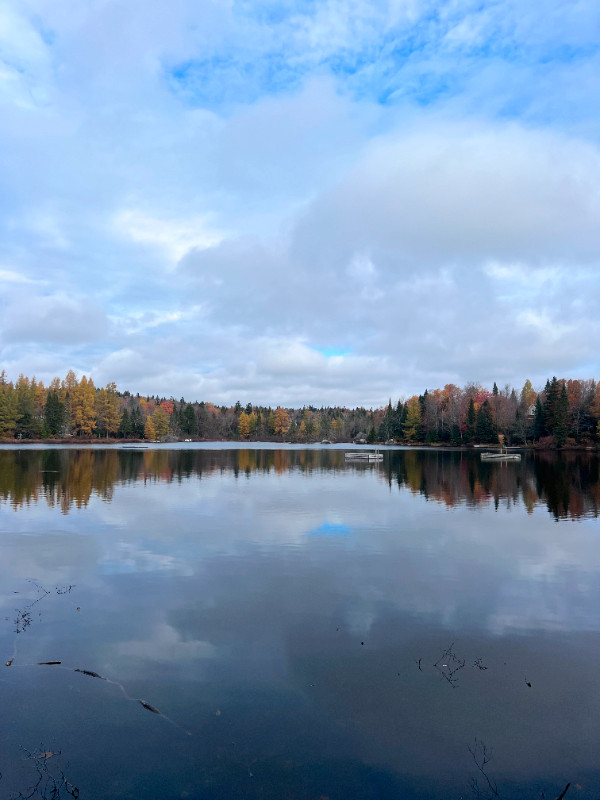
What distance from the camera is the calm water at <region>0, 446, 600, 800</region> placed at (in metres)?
6.94

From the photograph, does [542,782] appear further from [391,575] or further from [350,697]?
[391,575]

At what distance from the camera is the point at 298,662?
32.5 ft

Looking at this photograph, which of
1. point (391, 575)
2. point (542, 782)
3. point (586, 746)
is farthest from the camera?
point (391, 575)

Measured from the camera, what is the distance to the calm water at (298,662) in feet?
22.8

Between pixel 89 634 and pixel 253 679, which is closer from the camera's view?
pixel 253 679

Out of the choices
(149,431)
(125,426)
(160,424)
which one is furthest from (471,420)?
(125,426)

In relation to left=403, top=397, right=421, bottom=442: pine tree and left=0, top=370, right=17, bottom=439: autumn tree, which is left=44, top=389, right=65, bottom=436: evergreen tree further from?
left=403, top=397, right=421, bottom=442: pine tree

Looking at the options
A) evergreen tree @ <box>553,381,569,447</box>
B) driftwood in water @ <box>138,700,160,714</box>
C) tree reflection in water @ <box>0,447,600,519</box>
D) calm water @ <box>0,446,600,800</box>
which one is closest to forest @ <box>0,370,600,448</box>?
evergreen tree @ <box>553,381,569,447</box>

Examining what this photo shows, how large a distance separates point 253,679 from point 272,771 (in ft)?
7.83

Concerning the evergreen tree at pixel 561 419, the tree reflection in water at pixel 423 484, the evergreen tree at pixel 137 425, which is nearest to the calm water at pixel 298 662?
the tree reflection in water at pixel 423 484

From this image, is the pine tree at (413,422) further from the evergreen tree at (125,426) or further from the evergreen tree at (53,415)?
the evergreen tree at (53,415)

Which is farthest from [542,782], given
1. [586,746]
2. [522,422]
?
[522,422]

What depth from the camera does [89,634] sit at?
11.2m

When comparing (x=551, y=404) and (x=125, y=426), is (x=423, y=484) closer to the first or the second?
(x=551, y=404)
